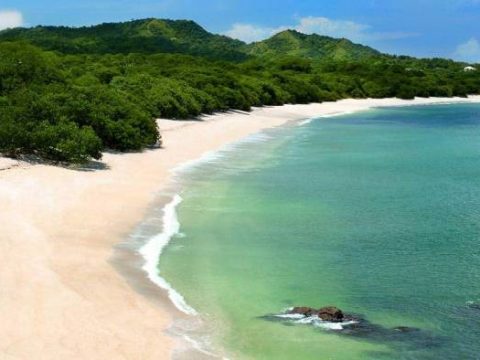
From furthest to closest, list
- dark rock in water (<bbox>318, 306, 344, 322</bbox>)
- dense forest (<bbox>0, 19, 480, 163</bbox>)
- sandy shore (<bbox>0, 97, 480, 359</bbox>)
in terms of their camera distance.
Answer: dense forest (<bbox>0, 19, 480, 163</bbox>) < dark rock in water (<bbox>318, 306, 344, 322</bbox>) < sandy shore (<bbox>0, 97, 480, 359</bbox>)

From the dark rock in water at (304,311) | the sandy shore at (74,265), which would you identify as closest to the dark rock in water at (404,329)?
the dark rock in water at (304,311)

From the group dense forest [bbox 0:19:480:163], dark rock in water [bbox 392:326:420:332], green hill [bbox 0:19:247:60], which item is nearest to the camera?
dark rock in water [bbox 392:326:420:332]

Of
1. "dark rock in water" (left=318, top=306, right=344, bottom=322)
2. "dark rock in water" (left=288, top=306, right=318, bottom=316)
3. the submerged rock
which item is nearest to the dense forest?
"dark rock in water" (left=288, top=306, right=318, bottom=316)

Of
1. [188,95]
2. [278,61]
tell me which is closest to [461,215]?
[188,95]

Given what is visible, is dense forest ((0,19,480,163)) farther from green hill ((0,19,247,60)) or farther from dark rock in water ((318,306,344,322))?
dark rock in water ((318,306,344,322))

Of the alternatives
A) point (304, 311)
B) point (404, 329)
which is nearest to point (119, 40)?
point (304, 311)

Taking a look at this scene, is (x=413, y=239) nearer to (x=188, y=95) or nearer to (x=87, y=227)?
(x=87, y=227)

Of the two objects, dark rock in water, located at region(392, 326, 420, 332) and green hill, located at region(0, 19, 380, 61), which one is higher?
green hill, located at region(0, 19, 380, 61)

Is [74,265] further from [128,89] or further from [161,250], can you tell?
[128,89]
